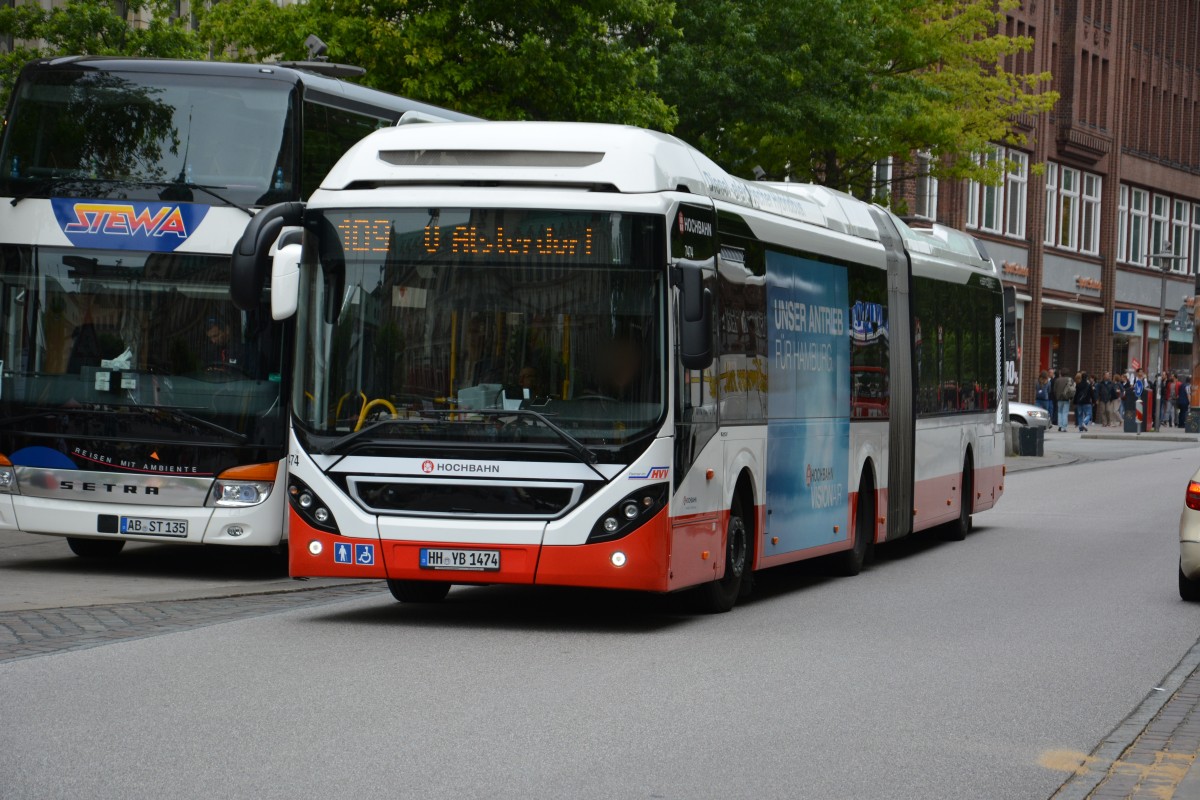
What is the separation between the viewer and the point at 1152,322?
73062 mm

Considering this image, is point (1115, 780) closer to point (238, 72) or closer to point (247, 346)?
point (247, 346)

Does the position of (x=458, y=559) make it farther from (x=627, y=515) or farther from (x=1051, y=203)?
(x=1051, y=203)

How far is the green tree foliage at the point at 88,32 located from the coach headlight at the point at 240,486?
1633 centimetres

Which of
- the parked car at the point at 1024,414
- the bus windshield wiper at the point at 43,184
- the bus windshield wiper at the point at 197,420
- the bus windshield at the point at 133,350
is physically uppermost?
the bus windshield wiper at the point at 43,184

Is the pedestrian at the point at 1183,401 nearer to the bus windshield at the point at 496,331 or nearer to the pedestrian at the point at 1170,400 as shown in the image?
the pedestrian at the point at 1170,400

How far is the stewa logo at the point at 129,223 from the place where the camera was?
15031 mm

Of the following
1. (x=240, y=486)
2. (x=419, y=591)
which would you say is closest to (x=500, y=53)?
(x=240, y=486)

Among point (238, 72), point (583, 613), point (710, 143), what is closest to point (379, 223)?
point (583, 613)

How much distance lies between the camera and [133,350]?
1506cm

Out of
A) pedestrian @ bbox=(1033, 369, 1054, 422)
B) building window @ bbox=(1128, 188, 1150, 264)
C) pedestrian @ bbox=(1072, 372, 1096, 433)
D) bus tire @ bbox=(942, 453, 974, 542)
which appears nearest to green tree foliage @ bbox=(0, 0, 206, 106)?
bus tire @ bbox=(942, 453, 974, 542)

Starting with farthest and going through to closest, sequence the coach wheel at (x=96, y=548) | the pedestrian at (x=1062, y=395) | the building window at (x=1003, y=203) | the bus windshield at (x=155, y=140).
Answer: the pedestrian at (x=1062, y=395), the building window at (x=1003, y=203), the coach wheel at (x=96, y=548), the bus windshield at (x=155, y=140)

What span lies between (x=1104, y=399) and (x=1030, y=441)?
23.0 meters

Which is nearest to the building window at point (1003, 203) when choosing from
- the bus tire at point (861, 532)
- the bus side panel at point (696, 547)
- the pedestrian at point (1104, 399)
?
the pedestrian at point (1104, 399)

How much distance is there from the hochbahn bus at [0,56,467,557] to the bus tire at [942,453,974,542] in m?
8.50
